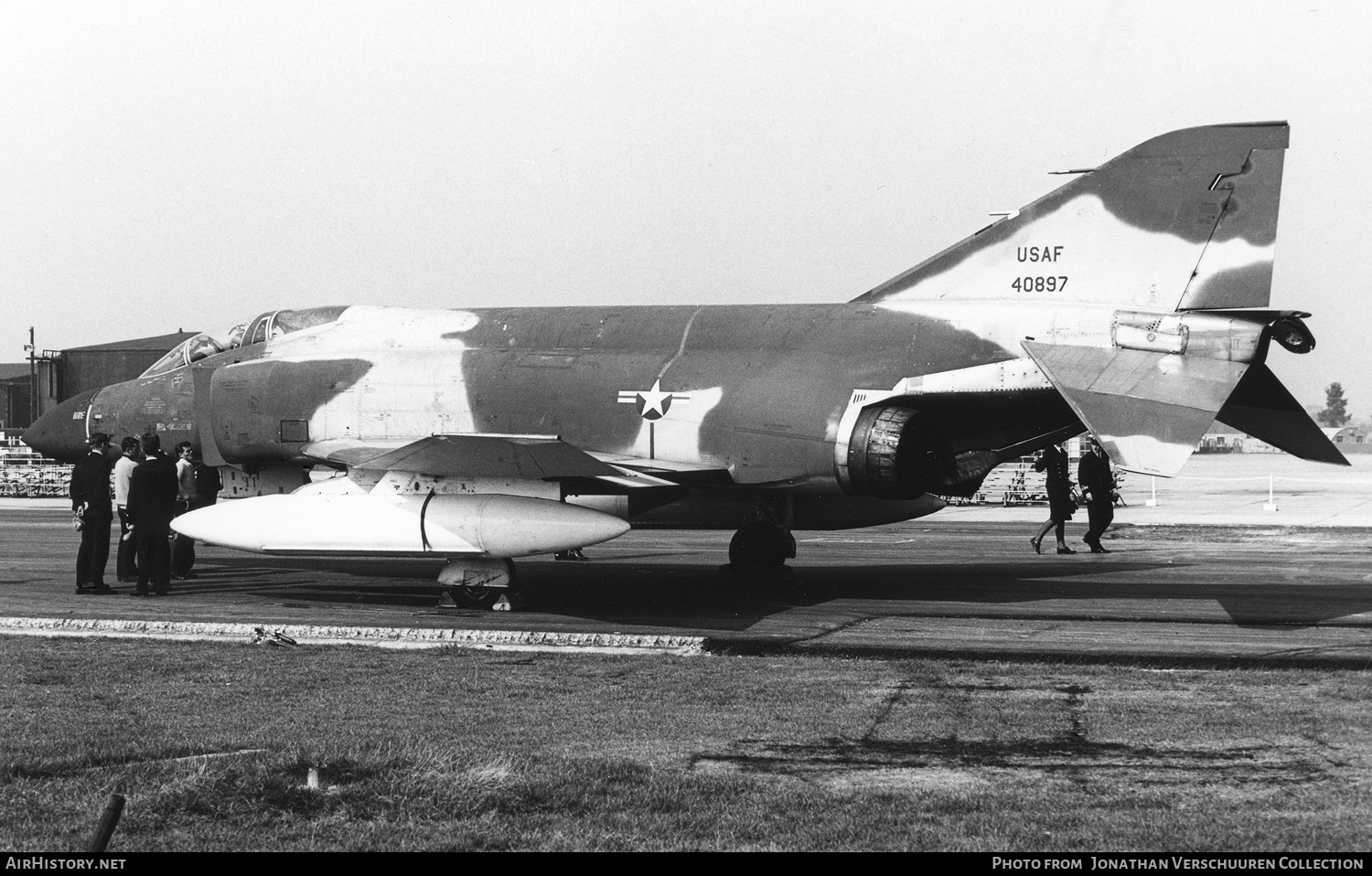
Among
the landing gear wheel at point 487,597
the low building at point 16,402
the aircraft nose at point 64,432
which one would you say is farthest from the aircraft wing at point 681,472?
the low building at point 16,402

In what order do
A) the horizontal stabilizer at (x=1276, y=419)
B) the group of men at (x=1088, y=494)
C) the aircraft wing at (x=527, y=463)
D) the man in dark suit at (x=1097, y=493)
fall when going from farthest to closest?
the man in dark suit at (x=1097, y=493)
the group of men at (x=1088, y=494)
the horizontal stabilizer at (x=1276, y=419)
the aircraft wing at (x=527, y=463)

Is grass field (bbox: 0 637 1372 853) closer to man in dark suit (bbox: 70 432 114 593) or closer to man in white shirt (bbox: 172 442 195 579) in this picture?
man in dark suit (bbox: 70 432 114 593)

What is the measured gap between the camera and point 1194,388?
1198 cm

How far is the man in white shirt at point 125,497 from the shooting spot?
628 inches

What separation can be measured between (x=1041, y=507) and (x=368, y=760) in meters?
29.6

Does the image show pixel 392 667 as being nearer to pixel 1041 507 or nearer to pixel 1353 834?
pixel 1353 834

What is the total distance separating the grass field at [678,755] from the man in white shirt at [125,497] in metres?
5.94

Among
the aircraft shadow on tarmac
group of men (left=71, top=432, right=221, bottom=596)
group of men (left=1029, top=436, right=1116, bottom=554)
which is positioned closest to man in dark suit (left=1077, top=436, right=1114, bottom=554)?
group of men (left=1029, top=436, right=1116, bottom=554)

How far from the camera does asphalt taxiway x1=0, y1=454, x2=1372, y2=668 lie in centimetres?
1123

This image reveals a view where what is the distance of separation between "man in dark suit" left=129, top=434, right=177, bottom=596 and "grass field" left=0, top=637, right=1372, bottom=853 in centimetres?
475

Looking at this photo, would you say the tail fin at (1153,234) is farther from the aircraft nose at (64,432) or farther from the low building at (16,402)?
the low building at (16,402)

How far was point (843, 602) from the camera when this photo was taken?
14367 millimetres
